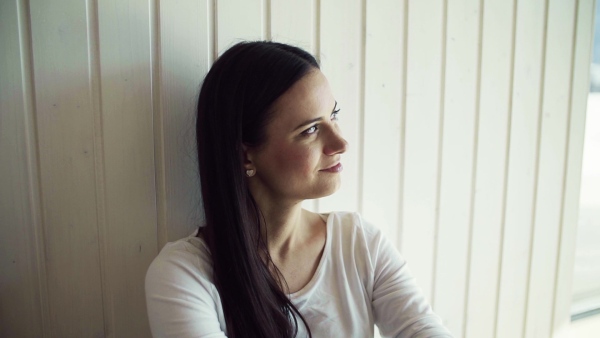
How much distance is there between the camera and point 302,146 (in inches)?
31.2

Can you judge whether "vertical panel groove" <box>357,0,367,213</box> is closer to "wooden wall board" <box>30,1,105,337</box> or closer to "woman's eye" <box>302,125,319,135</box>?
"woman's eye" <box>302,125,319,135</box>

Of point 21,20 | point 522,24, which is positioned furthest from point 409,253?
point 21,20

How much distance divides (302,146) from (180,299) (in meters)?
0.37

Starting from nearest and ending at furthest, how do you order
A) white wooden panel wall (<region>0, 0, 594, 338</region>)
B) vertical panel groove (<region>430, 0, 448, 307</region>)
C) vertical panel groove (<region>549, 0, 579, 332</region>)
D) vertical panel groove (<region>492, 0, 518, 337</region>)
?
1. white wooden panel wall (<region>0, 0, 594, 338</region>)
2. vertical panel groove (<region>430, 0, 448, 307</region>)
3. vertical panel groove (<region>492, 0, 518, 337</region>)
4. vertical panel groove (<region>549, 0, 579, 332</region>)

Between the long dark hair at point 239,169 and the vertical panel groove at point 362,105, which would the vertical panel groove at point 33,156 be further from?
the vertical panel groove at point 362,105

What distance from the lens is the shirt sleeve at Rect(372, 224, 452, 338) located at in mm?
860

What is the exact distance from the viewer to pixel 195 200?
919 mm

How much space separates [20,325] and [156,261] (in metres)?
0.36

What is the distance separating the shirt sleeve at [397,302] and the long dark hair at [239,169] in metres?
0.22

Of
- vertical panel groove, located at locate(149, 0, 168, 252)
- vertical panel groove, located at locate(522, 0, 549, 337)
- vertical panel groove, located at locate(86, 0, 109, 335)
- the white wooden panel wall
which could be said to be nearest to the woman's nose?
the white wooden panel wall

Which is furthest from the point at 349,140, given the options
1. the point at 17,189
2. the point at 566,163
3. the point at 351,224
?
the point at 566,163

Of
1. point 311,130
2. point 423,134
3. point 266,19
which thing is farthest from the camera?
point 423,134

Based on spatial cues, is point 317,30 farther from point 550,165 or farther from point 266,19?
point 550,165

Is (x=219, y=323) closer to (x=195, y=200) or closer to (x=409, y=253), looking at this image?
(x=195, y=200)
